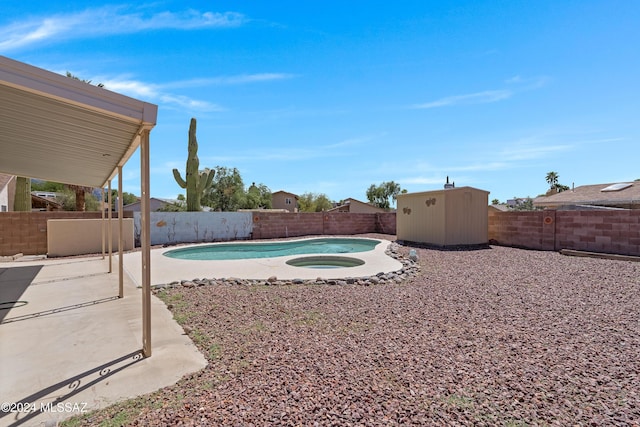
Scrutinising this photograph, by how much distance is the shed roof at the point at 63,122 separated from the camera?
2561 millimetres

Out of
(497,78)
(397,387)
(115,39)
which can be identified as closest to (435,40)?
(497,78)

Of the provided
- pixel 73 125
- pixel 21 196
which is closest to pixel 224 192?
pixel 21 196

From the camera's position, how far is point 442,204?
40.8 feet

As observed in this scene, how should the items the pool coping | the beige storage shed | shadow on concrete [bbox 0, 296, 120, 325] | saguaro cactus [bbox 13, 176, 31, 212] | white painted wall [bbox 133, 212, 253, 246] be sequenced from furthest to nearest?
saguaro cactus [bbox 13, 176, 31, 212], white painted wall [bbox 133, 212, 253, 246], the beige storage shed, the pool coping, shadow on concrete [bbox 0, 296, 120, 325]

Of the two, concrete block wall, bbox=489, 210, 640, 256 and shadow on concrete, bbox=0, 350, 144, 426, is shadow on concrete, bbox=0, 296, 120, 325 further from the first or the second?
concrete block wall, bbox=489, 210, 640, 256

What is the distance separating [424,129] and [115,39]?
41.8 ft

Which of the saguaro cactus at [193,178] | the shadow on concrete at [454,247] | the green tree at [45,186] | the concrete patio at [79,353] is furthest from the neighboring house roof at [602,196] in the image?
the green tree at [45,186]

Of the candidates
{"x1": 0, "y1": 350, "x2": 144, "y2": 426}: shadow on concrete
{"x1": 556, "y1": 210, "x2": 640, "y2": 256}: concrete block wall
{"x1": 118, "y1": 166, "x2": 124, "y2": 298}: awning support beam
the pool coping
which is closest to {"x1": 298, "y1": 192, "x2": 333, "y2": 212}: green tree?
{"x1": 556, "y1": 210, "x2": 640, "y2": 256}: concrete block wall

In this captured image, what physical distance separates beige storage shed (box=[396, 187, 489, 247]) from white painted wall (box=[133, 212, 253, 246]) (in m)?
8.58

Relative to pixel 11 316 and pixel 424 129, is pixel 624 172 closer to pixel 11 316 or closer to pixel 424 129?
pixel 424 129

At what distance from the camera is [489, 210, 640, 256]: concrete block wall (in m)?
9.60

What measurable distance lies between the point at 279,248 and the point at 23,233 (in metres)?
9.17

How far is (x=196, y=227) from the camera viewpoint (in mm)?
15438

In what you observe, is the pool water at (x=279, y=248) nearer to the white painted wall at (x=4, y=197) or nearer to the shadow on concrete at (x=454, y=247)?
the shadow on concrete at (x=454, y=247)
